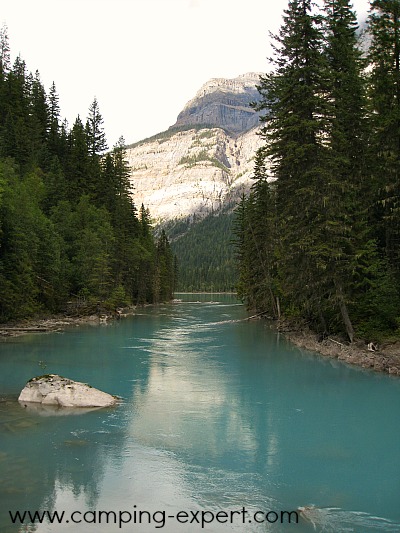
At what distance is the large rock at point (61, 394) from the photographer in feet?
47.8

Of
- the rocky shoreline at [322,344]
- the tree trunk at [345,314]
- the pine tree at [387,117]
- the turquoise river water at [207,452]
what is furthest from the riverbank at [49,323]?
the pine tree at [387,117]

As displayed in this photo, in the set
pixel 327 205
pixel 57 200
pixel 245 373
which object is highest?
pixel 57 200

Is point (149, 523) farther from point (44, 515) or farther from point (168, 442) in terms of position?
point (168, 442)

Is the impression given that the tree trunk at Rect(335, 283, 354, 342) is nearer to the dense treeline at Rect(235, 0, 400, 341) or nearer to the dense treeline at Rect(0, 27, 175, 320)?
the dense treeline at Rect(235, 0, 400, 341)

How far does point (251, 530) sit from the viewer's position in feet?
24.3

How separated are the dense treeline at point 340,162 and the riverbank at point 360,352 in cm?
92

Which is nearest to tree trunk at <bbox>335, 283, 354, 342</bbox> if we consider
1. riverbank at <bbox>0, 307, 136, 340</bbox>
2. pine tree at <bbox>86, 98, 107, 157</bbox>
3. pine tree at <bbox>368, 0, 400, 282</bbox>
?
pine tree at <bbox>368, 0, 400, 282</bbox>

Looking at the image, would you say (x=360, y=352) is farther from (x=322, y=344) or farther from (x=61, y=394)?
(x=61, y=394)

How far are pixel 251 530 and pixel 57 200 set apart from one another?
53.4m

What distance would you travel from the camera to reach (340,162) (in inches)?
1008

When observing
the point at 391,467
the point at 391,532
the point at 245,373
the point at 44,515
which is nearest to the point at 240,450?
the point at 391,467

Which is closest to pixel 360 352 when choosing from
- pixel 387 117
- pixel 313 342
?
pixel 313 342

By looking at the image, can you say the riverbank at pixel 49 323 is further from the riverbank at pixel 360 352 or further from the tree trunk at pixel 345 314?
the tree trunk at pixel 345 314

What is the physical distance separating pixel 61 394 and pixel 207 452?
19.7 ft
